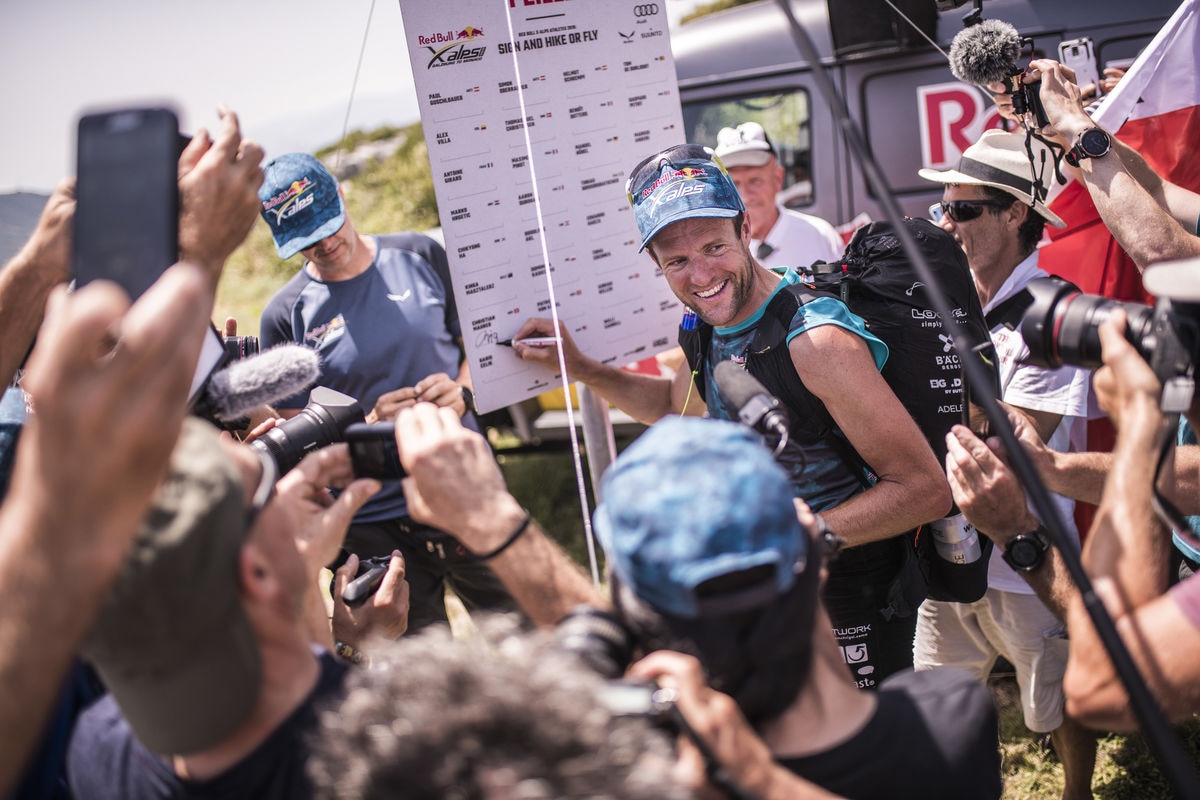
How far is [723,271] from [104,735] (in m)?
1.86

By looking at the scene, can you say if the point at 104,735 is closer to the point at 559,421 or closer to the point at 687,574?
the point at 687,574

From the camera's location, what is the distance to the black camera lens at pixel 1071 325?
5.31ft

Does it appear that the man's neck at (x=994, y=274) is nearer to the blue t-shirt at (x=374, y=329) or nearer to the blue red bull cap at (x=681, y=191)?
the blue red bull cap at (x=681, y=191)

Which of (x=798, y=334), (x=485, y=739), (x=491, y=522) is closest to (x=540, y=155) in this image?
(x=798, y=334)

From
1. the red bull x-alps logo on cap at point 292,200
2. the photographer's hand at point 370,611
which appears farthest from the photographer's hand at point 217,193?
the red bull x-alps logo on cap at point 292,200

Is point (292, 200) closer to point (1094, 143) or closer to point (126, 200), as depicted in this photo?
point (126, 200)

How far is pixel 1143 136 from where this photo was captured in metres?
3.52

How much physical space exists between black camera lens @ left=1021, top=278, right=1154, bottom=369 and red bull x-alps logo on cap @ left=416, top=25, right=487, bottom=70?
1.86m

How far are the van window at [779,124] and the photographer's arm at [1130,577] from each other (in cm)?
383

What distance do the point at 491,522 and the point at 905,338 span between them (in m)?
1.52

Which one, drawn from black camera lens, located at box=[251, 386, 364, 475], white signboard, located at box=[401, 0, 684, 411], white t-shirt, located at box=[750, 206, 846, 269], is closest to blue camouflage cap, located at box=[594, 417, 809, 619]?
black camera lens, located at box=[251, 386, 364, 475]

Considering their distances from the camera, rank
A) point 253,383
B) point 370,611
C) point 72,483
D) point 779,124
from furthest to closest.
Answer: point 779,124 → point 370,611 → point 253,383 → point 72,483

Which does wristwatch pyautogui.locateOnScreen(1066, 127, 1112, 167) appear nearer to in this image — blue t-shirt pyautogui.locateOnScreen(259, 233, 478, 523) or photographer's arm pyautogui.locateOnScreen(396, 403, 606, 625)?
photographer's arm pyautogui.locateOnScreen(396, 403, 606, 625)

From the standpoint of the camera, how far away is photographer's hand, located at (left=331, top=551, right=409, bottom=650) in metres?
2.19
